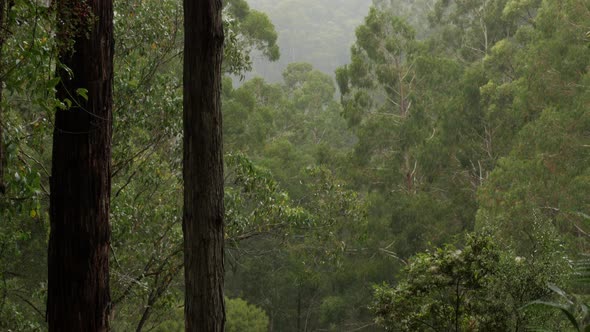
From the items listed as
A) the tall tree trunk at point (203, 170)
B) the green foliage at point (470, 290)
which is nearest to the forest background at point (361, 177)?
the green foliage at point (470, 290)

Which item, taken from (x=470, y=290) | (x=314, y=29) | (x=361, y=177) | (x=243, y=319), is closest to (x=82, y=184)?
(x=470, y=290)

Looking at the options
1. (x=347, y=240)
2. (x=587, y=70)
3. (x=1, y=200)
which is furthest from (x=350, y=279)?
(x=1, y=200)

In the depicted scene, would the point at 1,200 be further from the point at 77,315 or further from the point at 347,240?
the point at 347,240

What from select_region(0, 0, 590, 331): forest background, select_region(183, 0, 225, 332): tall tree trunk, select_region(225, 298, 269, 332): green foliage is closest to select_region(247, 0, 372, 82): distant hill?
select_region(0, 0, 590, 331): forest background

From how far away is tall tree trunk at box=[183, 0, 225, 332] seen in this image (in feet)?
12.2

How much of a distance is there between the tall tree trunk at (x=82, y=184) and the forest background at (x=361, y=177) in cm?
17

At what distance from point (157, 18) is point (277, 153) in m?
14.3

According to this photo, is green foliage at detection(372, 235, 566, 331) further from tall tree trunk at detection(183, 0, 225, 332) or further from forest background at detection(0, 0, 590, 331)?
tall tree trunk at detection(183, 0, 225, 332)

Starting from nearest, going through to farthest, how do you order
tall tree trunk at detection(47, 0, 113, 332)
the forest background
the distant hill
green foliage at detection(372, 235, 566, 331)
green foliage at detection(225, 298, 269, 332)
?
tall tree trunk at detection(47, 0, 113, 332), green foliage at detection(372, 235, 566, 331), the forest background, green foliage at detection(225, 298, 269, 332), the distant hill

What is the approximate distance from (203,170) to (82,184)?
0.70 meters

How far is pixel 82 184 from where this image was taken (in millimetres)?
3787

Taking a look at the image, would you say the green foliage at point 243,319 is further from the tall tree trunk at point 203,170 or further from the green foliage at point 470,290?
the tall tree trunk at point 203,170

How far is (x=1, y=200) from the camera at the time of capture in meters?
4.55

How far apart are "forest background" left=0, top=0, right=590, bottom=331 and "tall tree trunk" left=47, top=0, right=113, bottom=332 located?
0.56ft
